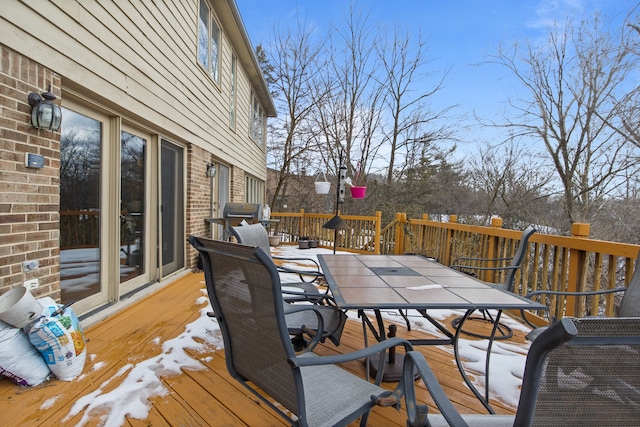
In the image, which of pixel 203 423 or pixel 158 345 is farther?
pixel 158 345

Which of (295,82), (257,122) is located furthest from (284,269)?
(295,82)

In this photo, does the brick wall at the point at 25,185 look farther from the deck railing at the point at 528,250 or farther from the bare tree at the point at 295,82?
the bare tree at the point at 295,82

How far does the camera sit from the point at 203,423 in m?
1.63

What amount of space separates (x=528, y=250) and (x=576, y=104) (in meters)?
8.02

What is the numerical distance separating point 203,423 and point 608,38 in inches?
425

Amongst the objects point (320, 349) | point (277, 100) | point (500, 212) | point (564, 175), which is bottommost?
point (320, 349)

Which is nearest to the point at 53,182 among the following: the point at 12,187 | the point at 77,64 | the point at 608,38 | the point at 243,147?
the point at 12,187

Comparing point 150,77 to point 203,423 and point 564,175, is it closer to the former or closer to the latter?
point 203,423

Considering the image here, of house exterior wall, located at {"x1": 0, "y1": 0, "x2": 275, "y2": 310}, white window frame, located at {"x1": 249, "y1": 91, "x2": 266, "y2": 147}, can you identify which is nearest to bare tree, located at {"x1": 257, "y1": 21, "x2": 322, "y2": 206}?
white window frame, located at {"x1": 249, "y1": 91, "x2": 266, "y2": 147}

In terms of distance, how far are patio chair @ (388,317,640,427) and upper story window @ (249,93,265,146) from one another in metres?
9.15

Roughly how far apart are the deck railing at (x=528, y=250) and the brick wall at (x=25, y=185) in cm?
385

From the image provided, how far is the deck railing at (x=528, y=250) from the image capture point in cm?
257

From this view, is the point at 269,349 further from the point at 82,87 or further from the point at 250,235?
the point at 82,87

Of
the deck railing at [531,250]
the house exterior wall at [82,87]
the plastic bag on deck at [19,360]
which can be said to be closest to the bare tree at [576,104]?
the deck railing at [531,250]
